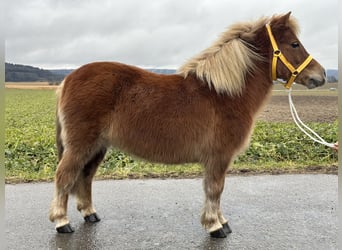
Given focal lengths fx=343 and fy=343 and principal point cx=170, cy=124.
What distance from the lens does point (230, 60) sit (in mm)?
3641

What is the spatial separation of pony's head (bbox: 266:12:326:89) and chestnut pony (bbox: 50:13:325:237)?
0.01 meters

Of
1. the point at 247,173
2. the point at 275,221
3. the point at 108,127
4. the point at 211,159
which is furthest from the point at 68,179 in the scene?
the point at 247,173

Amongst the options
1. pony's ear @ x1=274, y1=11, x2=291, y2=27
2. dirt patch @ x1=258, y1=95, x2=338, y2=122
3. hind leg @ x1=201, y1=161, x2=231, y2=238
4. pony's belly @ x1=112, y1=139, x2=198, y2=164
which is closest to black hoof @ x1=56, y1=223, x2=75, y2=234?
pony's belly @ x1=112, y1=139, x2=198, y2=164

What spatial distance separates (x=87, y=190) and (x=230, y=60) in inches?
85.7

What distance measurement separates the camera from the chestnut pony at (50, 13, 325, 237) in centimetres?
351

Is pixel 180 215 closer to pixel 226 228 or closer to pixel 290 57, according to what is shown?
pixel 226 228

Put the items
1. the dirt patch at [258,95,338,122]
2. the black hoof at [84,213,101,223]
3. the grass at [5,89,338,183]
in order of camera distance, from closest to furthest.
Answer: the black hoof at [84,213,101,223], the grass at [5,89,338,183], the dirt patch at [258,95,338,122]

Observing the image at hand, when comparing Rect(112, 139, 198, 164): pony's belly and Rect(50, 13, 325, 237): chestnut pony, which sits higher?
Rect(50, 13, 325, 237): chestnut pony

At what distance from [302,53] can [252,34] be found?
0.57m

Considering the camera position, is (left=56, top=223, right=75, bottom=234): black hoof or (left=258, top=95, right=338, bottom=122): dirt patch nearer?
(left=56, top=223, right=75, bottom=234): black hoof

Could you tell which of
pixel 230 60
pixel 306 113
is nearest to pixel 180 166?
pixel 230 60

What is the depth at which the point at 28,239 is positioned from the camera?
11.0 feet

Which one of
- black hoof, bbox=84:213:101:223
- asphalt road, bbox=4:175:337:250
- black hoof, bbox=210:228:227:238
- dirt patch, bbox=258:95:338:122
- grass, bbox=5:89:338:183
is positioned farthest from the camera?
dirt patch, bbox=258:95:338:122

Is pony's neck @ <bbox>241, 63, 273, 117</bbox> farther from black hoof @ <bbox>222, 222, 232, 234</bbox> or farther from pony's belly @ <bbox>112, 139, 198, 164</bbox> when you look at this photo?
black hoof @ <bbox>222, 222, 232, 234</bbox>
